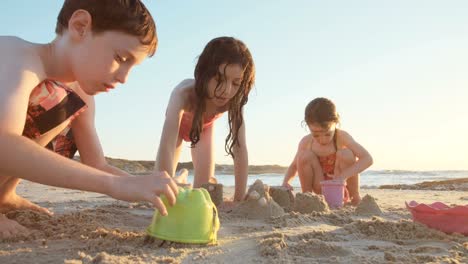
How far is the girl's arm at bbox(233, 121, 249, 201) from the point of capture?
4.02m

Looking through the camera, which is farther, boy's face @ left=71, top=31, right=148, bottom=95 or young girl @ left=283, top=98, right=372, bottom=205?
young girl @ left=283, top=98, right=372, bottom=205

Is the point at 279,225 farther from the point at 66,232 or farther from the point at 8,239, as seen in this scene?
the point at 8,239

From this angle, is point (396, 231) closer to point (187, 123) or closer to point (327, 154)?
point (327, 154)

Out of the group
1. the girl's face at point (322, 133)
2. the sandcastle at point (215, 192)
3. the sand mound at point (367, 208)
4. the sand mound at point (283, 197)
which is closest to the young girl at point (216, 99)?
the sandcastle at point (215, 192)

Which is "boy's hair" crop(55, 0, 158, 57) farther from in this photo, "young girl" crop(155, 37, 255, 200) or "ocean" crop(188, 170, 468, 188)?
"ocean" crop(188, 170, 468, 188)

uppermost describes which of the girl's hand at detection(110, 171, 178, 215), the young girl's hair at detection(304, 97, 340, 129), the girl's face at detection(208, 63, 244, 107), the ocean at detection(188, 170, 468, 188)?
the girl's face at detection(208, 63, 244, 107)

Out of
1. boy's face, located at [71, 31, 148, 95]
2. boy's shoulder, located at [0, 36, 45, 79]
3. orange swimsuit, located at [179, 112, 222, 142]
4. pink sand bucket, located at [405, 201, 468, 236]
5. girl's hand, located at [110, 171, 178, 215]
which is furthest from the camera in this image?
orange swimsuit, located at [179, 112, 222, 142]

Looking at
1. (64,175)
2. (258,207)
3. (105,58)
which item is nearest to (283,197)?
(258,207)

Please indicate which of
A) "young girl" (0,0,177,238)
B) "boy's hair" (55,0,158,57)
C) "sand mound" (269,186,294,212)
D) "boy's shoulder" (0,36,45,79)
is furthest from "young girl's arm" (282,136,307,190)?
"boy's shoulder" (0,36,45,79)

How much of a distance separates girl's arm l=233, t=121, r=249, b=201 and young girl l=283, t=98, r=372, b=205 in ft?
1.40

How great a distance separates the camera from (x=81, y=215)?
2.70 m

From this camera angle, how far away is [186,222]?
194 cm

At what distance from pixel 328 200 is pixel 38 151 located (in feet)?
8.73

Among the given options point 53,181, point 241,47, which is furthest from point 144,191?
point 241,47
